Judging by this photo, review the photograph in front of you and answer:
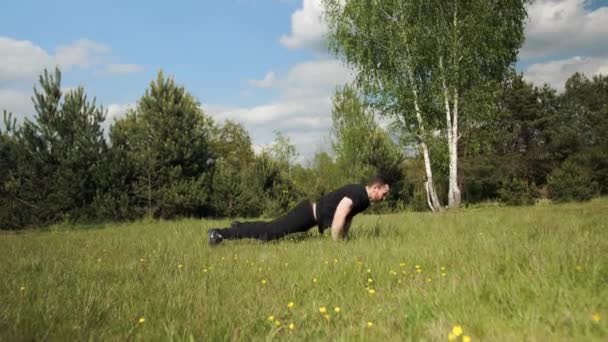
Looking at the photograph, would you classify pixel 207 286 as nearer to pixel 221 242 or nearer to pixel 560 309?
pixel 560 309

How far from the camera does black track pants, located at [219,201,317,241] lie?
7195 millimetres

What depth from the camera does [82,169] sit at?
58.8 feet

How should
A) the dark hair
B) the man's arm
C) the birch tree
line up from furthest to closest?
the birch tree
the dark hair
the man's arm

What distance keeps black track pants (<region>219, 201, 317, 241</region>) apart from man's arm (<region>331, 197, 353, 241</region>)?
0.62 metres

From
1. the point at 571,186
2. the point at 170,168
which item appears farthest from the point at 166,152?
the point at 571,186

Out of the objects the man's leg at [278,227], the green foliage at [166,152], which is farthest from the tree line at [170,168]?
the man's leg at [278,227]

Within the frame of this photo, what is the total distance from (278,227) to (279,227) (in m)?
0.02

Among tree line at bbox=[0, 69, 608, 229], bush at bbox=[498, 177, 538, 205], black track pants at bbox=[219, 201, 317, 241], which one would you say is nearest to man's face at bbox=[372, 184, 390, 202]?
black track pants at bbox=[219, 201, 317, 241]

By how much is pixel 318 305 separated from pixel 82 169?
1739 cm

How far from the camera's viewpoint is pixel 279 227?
7.25 m

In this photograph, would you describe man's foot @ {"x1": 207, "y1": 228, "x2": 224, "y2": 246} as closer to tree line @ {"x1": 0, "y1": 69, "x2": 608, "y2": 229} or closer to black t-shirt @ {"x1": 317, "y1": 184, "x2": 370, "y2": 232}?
black t-shirt @ {"x1": 317, "y1": 184, "x2": 370, "y2": 232}

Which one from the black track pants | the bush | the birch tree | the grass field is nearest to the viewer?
the grass field

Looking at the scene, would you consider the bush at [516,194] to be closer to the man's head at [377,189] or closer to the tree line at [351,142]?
the tree line at [351,142]

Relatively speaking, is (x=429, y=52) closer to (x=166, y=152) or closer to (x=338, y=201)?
(x=166, y=152)
